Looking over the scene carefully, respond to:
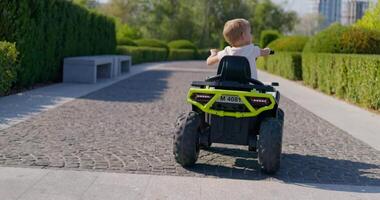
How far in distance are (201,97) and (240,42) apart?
78cm

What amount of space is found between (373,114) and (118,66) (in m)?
13.6

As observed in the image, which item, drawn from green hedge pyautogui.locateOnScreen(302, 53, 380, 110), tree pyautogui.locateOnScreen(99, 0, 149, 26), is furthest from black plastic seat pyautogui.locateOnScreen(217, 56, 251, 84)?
tree pyautogui.locateOnScreen(99, 0, 149, 26)

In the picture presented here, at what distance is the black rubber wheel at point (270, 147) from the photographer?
5891 mm

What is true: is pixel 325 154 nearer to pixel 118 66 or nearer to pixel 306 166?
pixel 306 166

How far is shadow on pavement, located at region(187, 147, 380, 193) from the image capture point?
5.92m

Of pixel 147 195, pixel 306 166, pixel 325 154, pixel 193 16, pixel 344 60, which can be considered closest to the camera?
pixel 147 195

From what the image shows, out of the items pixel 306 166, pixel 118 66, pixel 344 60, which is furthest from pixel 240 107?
pixel 118 66

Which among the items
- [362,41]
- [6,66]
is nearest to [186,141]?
[6,66]

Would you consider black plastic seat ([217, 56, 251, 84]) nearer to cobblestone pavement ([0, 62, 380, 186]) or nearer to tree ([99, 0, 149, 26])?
cobblestone pavement ([0, 62, 380, 186])

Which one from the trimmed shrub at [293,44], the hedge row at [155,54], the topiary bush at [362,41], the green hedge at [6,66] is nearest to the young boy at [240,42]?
the green hedge at [6,66]

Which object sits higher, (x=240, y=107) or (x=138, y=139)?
(x=240, y=107)

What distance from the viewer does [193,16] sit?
6588 centimetres

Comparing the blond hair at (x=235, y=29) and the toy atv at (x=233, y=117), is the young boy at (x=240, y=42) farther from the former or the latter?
the toy atv at (x=233, y=117)

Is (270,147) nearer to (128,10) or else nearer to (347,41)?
(347,41)
